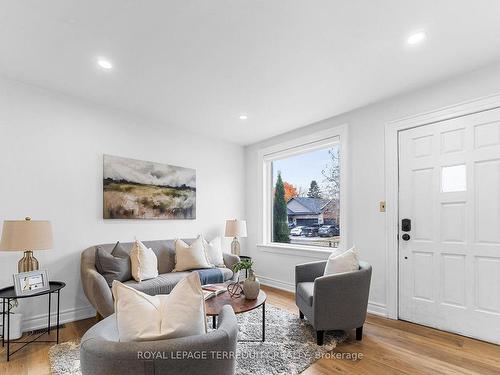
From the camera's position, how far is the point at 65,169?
3.27 meters

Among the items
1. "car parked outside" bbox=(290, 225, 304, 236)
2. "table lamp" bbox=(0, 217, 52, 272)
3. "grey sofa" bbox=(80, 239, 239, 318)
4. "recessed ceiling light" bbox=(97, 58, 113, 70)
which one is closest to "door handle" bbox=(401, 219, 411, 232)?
"car parked outside" bbox=(290, 225, 304, 236)

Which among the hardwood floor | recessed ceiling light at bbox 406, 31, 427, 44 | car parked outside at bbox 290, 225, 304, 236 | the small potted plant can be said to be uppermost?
recessed ceiling light at bbox 406, 31, 427, 44

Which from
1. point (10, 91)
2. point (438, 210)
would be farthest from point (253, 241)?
point (10, 91)

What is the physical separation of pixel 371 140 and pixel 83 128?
345 cm

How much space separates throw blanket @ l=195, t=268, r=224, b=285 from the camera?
3.60 metres

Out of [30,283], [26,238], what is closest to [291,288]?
[30,283]

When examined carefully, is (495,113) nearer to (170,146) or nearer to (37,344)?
(170,146)

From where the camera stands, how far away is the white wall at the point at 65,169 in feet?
9.63

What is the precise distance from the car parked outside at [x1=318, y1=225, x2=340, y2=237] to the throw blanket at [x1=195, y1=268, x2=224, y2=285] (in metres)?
1.61

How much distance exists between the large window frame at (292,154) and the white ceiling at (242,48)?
580 mm

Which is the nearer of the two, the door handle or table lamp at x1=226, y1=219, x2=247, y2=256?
the door handle

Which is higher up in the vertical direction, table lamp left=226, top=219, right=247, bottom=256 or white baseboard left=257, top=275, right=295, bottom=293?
table lamp left=226, top=219, right=247, bottom=256

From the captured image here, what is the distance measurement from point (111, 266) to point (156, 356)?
221 cm

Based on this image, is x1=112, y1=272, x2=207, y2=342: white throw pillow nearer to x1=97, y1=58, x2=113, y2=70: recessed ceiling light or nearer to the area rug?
the area rug
